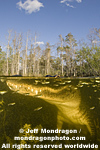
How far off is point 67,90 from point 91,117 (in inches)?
14.0

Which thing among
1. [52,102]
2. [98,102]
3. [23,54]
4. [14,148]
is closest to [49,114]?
[52,102]

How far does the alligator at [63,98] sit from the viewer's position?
3.15 feet

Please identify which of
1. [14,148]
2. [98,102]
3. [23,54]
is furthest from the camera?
[23,54]

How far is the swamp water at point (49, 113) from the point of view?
88 cm

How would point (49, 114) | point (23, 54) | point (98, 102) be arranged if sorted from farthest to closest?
point (23, 54), point (98, 102), point (49, 114)

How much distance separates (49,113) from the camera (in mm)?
982

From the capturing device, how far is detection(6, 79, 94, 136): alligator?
959 millimetres

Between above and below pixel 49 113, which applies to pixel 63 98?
above

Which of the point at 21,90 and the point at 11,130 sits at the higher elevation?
the point at 21,90

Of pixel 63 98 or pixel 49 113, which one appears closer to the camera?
pixel 49 113

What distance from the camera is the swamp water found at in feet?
2.87

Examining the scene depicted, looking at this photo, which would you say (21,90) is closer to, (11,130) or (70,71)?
(11,130)

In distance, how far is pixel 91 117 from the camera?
1.00 meters

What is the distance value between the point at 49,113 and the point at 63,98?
0.23 metres
